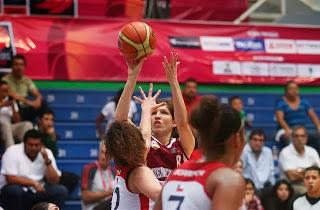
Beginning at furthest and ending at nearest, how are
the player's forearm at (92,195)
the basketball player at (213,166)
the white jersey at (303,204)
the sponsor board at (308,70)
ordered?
the sponsor board at (308,70) < the player's forearm at (92,195) < the white jersey at (303,204) < the basketball player at (213,166)

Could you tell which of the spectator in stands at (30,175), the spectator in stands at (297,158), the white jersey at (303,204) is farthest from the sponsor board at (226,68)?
the spectator in stands at (30,175)

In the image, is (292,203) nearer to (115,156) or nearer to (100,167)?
(100,167)

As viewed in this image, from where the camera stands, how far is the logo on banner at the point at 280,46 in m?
15.1

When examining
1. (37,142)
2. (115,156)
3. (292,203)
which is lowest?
(292,203)

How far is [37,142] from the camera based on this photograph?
10.1 metres

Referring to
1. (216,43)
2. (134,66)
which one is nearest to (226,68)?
(216,43)

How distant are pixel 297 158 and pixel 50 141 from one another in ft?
11.5

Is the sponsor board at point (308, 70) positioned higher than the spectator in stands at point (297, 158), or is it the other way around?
the sponsor board at point (308, 70)

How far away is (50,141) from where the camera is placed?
1123 cm

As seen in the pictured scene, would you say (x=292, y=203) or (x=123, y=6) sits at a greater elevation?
(x=123, y=6)

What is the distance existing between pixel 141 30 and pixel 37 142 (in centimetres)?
442

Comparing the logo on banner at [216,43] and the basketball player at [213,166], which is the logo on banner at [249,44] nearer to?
the logo on banner at [216,43]

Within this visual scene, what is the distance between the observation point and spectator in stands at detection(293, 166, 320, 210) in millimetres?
9992

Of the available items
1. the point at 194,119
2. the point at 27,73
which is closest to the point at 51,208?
the point at 194,119
